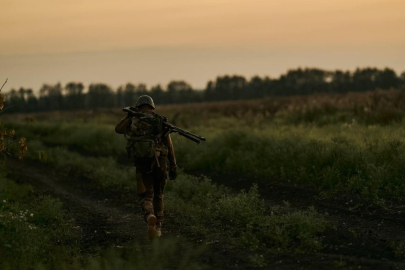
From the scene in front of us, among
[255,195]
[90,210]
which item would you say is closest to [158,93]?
[90,210]

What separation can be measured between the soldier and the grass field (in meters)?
0.53

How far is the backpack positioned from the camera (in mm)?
9188

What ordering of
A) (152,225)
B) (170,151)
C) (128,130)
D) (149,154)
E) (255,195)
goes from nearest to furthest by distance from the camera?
(152,225), (149,154), (128,130), (170,151), (255,195)

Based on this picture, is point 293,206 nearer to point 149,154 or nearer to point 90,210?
point 149,154

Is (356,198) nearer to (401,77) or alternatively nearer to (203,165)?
(203,165)

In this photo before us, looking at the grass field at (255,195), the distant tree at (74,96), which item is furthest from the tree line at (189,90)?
the grass field at (255,195)

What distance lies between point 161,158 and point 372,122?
1390 cm

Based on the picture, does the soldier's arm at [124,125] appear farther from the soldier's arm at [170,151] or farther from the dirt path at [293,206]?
the dirt path at [293,206]

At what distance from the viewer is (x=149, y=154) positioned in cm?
917

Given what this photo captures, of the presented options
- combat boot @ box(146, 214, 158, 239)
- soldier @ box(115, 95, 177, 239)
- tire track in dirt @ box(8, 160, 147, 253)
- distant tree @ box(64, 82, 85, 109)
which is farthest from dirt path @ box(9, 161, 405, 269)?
distant tree @ box(64, 82, 85, 109)

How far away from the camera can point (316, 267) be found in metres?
6.79

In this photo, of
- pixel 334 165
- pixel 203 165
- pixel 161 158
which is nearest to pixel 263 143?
pixel 203 165

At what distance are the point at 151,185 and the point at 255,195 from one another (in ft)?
7.58

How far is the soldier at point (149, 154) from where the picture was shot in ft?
30.2
